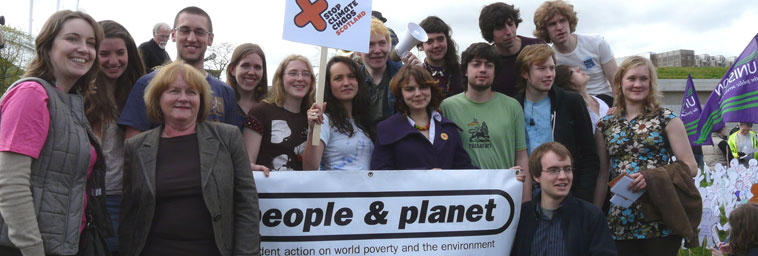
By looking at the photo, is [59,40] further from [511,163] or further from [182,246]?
[511,163]

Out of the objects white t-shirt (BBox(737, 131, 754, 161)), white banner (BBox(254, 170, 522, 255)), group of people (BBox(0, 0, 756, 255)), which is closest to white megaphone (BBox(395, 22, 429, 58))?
group of people (BBox(0, 0, 756, 255))

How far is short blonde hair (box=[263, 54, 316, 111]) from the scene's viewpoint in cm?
437

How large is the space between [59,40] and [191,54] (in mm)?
1342

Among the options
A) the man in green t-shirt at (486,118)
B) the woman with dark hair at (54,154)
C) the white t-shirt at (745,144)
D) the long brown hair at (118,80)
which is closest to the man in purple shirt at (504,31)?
the man in green t-shirt at (486,118)

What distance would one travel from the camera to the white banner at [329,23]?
3.95m

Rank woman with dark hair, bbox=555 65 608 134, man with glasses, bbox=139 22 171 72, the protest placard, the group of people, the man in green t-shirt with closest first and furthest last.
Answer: the group of people < the protest placard < the man in green t-shirt < woman with dark hair, bbox=555 65 608 134 < man with glasses, bbox=139 22 171 72

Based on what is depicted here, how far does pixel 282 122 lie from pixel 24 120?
181 cm

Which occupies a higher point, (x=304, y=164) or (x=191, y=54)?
(x=191, y=54)

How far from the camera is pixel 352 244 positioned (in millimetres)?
3809

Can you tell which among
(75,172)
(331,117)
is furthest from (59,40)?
(331,117)

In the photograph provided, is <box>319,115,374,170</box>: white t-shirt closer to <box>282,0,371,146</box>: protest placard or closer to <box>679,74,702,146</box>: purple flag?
<box>282,0,371,146</box>: protest placard

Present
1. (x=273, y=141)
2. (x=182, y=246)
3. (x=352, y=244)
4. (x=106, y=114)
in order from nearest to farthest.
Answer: (x=182, y=246)
(x=106, y=114)
(x=352, y=244)
(x=273, y=141)

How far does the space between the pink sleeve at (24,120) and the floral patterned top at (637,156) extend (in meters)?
3.65

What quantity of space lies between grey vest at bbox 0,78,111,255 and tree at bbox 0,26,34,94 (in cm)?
3088
